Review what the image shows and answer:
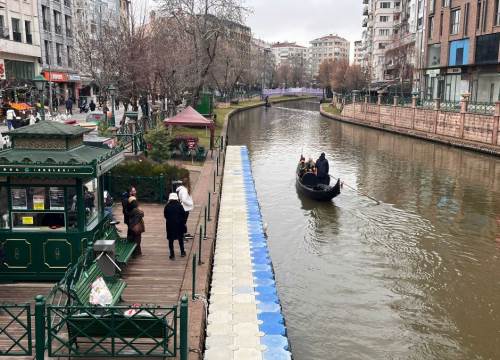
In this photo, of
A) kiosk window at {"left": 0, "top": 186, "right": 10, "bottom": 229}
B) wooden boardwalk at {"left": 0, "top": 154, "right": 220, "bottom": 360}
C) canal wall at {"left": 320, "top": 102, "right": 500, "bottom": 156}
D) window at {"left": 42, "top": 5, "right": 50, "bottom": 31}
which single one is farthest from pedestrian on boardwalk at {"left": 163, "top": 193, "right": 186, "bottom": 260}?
window at {"left": 42, "top": 5, "right": 50, "bottom": 31}

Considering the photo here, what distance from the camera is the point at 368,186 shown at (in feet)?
93.4

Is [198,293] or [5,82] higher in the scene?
[5,82]

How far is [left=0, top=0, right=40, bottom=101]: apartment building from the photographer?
146ft

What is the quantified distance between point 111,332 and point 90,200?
15.7ft

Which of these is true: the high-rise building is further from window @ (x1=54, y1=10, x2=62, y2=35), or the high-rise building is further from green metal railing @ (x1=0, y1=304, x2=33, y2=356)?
green metal railing @ (x1=0, y1=304, x2=33, y2=356)

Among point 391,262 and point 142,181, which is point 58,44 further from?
point 391,262

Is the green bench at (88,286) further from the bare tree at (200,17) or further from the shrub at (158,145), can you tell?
the bare tree at (200,17)

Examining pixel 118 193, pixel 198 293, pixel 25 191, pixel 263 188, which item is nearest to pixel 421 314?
pixel 198 293

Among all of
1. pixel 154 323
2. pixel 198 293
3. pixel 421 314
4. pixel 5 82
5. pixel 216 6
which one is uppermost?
pixel 216 6

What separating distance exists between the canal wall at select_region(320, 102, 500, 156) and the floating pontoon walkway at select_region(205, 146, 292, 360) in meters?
27.7

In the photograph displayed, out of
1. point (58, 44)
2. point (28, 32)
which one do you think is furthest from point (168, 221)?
point (58, 44)

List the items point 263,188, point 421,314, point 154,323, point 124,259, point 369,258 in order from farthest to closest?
point 263,188, point 369,258, point 421,314, point 124,259, point 154,323

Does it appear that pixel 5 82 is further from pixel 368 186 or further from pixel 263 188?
pixel 368 186

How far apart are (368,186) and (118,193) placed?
48.1ft
